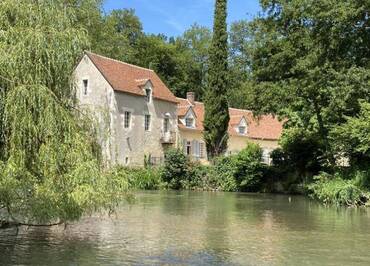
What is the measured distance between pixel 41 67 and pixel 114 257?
458 cm

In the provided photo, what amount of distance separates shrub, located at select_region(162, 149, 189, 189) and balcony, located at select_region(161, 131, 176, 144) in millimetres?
7205

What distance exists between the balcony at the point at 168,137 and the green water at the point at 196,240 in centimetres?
2657

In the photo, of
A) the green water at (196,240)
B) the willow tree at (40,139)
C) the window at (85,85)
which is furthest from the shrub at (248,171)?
the willow tree at (40,139)

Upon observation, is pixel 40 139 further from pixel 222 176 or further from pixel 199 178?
pixel 199 178

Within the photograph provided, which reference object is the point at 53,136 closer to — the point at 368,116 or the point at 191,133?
the point at 368,116

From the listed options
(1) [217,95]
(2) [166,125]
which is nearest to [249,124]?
(2) [166,125]

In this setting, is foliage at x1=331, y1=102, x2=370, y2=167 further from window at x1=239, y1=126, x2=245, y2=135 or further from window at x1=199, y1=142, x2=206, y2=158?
window at x1=239, y1=126, x2=245, y2=135

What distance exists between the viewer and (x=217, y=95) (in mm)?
48344

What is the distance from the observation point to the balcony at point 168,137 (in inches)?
2020

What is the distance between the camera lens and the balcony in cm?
5131

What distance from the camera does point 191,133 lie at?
55.4m

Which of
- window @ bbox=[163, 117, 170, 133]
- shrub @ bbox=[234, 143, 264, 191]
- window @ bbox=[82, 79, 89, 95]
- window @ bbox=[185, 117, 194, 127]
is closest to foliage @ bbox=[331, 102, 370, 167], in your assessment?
shrub @ bbox=[234, 143, 264, 191]

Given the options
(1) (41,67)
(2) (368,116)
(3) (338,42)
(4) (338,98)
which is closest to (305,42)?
(3) (338,42)

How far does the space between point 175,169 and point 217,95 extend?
8.49 meters
